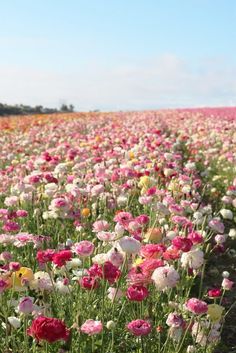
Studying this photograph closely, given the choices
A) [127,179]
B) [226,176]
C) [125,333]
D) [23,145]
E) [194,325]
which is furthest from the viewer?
[23,145]

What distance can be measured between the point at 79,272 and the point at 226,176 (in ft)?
20.4

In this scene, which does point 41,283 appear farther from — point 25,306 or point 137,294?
point 137,294

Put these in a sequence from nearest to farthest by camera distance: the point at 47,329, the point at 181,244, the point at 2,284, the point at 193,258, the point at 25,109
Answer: the point at 47,329, the point at 2,284, the point at 181,244, the point at 193,258, the point at 25,109

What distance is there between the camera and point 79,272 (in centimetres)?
332

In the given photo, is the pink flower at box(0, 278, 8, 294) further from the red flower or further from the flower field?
the red flower

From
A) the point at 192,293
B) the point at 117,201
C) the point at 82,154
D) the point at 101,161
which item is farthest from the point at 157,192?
the point at 82,154

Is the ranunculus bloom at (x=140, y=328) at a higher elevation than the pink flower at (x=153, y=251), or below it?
below

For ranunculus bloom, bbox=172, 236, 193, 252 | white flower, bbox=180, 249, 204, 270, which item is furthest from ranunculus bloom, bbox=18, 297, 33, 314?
white flower, bbox=180, 249, 204, 270

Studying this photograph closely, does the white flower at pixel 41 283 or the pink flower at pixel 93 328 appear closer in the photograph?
the pink flower at pixel 93 328

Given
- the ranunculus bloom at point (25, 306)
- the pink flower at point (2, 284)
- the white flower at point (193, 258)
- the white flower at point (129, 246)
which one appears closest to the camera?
the ranunculus bloom at point (25, 306)

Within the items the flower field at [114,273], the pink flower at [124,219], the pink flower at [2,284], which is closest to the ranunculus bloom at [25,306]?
the flower field at [114,273]

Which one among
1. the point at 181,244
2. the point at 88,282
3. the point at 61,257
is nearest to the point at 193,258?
the point at 181,244

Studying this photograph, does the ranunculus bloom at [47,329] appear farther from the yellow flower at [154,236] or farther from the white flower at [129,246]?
the yellow flower at [154,236]

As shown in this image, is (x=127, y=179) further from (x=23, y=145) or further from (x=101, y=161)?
(x=23, y=145)
